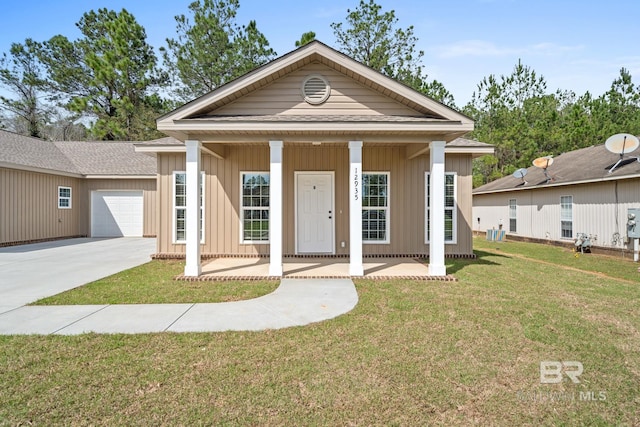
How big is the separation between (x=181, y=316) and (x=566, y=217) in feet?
46.6

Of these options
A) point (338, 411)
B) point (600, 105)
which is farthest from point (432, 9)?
point (600, 105)

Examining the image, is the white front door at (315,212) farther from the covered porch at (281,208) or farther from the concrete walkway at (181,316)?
the concrete walkway at (181,316)

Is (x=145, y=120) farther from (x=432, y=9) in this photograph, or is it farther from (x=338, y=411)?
(x=338, y=411)

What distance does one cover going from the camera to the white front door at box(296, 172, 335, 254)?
9.05 meters

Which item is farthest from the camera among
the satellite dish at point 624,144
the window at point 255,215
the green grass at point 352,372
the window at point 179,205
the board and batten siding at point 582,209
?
the satellite dish at point 624,144

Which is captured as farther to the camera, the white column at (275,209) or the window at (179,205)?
the window at (179,205)

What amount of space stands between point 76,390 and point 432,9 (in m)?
12.0

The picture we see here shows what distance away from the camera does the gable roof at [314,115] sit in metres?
6.44

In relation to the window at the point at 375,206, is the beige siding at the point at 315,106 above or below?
above

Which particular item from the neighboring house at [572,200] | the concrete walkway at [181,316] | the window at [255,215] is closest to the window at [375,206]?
the window at [255,215]

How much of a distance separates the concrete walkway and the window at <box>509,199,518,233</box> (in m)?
14.0

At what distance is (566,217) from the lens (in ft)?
42.5

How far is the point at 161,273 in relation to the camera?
7297mm

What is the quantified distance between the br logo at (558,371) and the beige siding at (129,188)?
15.3 meters
